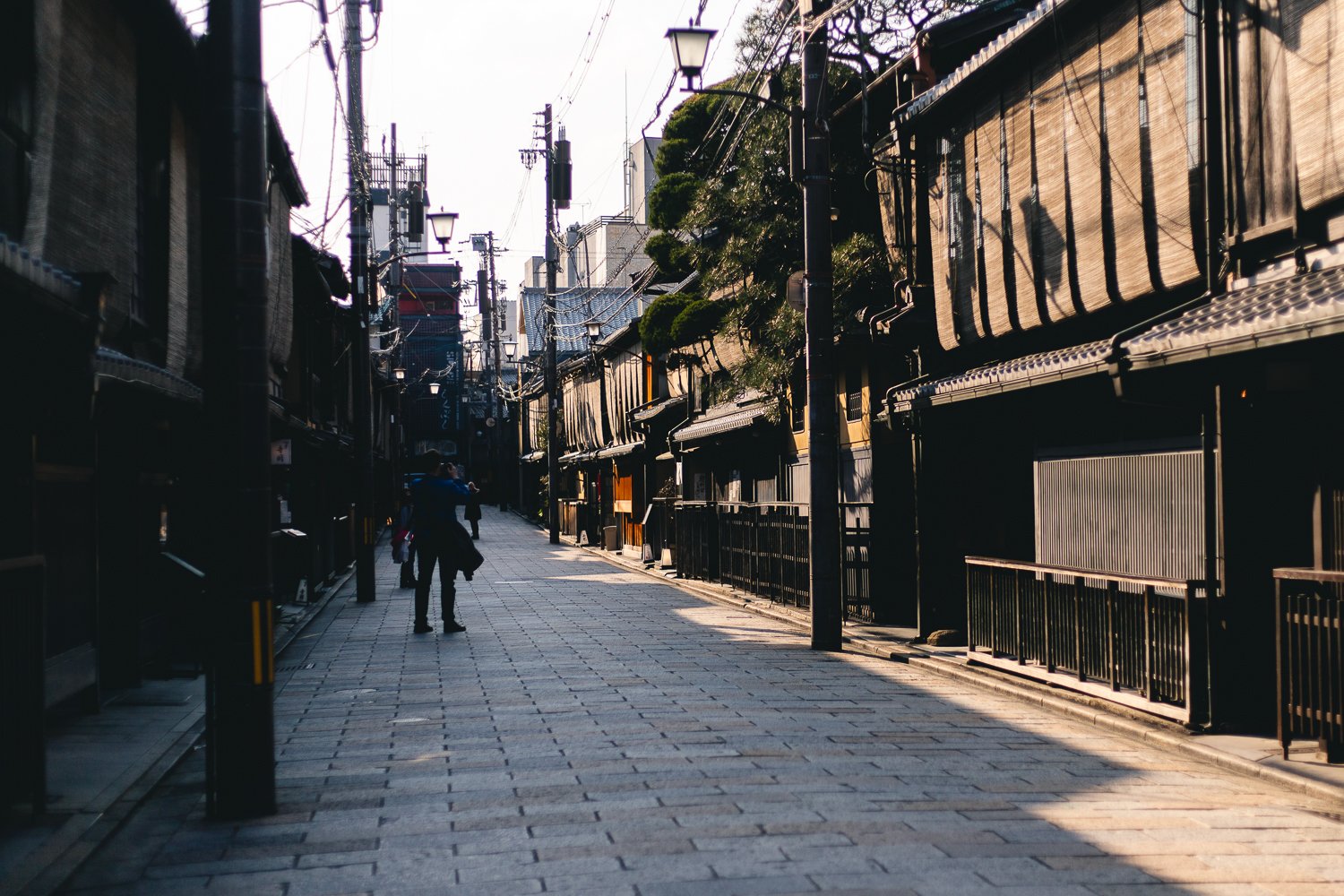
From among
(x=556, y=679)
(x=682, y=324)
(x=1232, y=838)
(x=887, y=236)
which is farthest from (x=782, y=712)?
(x=682, y=324)

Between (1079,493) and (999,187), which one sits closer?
(1079,493)

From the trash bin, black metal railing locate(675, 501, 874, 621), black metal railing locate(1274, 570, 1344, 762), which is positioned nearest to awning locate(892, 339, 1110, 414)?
black metal railing locate(1274, 570, 1344, 762)

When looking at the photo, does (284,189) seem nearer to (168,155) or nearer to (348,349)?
(168,155)

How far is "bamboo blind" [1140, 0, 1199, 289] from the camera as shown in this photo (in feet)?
32.0

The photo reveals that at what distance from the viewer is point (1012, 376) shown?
11.0m

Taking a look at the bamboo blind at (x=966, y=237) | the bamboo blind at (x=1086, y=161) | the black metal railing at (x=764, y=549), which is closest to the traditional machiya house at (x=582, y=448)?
the black metal railing at (x=764, y=549)

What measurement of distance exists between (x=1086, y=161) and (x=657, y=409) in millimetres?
22425

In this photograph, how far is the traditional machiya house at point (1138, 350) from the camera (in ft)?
27.1

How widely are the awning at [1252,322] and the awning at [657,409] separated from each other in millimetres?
23008

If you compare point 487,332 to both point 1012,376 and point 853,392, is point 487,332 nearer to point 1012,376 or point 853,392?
point 853,392

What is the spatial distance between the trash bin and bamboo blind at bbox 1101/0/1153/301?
10.5 metres

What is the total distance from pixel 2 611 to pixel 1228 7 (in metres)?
8.83

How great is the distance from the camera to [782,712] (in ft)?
31.6

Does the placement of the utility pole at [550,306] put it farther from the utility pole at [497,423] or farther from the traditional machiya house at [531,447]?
the utility pole at [497,423]
